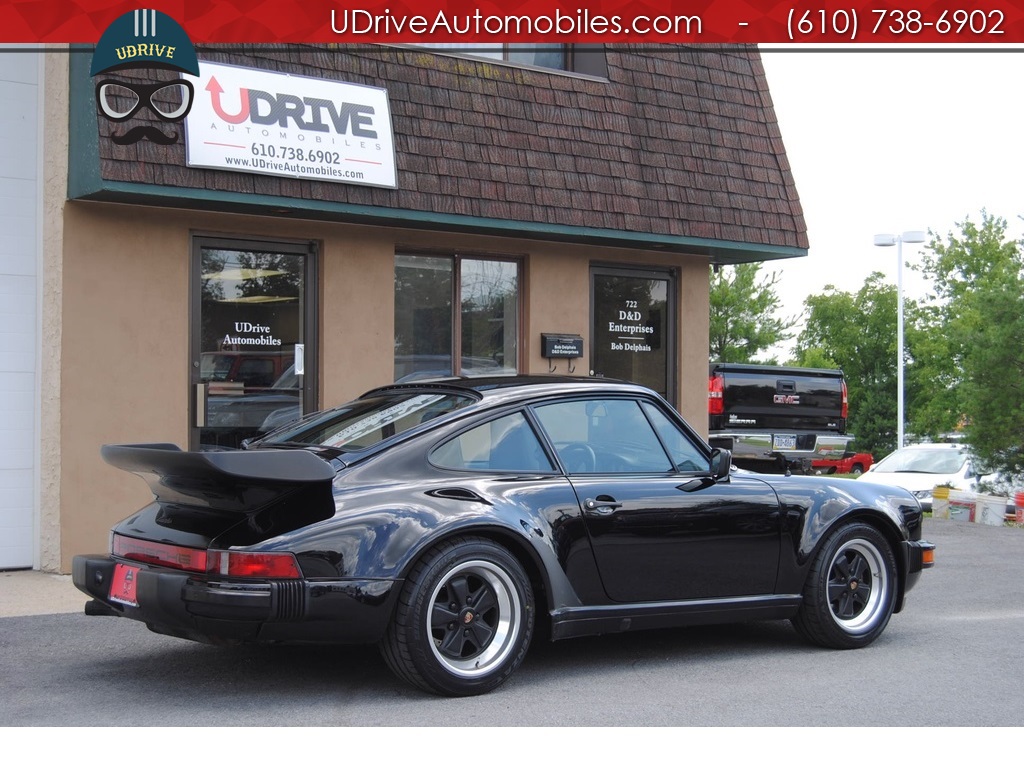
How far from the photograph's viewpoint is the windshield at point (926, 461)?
2003cm

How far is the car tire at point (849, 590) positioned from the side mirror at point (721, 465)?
778 millimetres

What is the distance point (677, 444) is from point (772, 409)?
45.9 ft

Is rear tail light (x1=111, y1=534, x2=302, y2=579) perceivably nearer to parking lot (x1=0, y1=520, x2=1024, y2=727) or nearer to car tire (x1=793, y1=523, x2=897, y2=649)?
parking lot (x1=0, y1=520, x2=1024, y2=727)

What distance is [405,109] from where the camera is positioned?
1019cm

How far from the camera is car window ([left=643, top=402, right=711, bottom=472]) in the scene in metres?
6.38

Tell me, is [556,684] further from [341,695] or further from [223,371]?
[223,371]

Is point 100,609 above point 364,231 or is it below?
below

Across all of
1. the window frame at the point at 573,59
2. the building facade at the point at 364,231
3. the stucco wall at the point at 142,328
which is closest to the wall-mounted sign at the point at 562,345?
the building facade at the point at 364,231

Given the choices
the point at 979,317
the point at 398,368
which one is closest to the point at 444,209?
the point at 398,368

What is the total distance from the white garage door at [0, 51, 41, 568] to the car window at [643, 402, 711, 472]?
208 inches

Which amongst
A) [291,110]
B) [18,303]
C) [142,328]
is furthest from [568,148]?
[18,303]

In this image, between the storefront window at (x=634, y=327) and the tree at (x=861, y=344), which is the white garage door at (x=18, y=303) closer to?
the storefront window at (x=634, y=327)

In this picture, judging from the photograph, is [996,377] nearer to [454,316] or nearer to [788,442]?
[788,442]

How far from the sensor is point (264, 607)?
16.1 feet
